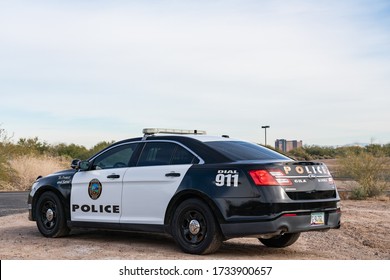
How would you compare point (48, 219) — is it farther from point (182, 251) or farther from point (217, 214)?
point (217, 214)

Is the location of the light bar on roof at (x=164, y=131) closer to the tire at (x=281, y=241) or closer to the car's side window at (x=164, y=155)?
the car's side window at (x=164, y=155)

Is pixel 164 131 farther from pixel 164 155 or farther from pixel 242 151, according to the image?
pixel 242 151

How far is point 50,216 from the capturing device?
10906 millimetres

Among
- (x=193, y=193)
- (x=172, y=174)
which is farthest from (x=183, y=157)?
(x=193, y=193)

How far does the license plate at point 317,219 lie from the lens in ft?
28.2

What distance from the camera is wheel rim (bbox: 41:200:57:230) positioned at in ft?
35.7

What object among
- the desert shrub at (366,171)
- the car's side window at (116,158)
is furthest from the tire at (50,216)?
the desert shrub at (366,171)

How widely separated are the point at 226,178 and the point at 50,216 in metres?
3.76

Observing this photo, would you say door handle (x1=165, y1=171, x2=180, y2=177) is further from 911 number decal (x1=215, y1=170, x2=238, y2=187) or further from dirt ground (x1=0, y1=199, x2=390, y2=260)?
dirt ground (x1=0, y1=199, x2=390, y2=260)

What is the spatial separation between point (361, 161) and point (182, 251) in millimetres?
15364

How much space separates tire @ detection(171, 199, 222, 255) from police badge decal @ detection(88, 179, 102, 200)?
1.72 metres

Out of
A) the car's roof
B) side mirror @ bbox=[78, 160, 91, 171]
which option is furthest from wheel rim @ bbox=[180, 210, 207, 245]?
side mirror @ bbox=[78, 160, 91, 171]

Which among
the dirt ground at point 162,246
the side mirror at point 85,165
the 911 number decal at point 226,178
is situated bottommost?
the dirt ground at point 162,246

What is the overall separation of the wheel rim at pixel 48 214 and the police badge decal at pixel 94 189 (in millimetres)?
921
